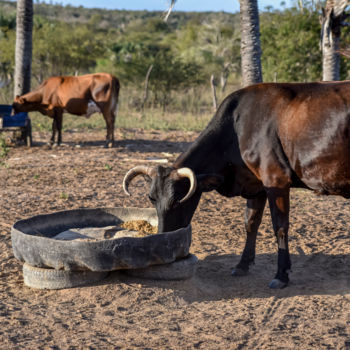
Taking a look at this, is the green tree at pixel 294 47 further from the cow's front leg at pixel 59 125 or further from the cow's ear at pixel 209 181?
the cow's ear at pixel 209 181

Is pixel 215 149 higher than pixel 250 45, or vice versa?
pixel 250 45

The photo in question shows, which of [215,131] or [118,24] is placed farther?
[118,24]

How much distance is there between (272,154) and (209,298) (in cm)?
145

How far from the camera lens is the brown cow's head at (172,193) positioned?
4988mm

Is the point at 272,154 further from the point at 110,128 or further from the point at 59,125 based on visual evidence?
the point at 59,125

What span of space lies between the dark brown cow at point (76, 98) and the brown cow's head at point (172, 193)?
8071 mm

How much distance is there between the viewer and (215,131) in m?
5.39

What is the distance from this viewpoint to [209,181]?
519cm

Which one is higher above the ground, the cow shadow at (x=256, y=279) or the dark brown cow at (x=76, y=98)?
the dark brown cow at (x=76, y=98)

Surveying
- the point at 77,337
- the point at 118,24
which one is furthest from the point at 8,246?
the point at 118,24

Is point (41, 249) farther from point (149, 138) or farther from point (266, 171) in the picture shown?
point (149, 138)

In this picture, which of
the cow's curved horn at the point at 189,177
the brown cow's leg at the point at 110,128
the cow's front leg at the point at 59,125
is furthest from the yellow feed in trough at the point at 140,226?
the cow's front leg at the point at 59,125

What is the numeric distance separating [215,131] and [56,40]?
87.9 ft

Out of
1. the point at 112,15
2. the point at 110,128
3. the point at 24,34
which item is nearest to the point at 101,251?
the point at 110,128
